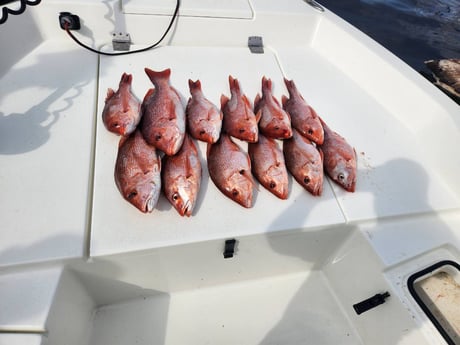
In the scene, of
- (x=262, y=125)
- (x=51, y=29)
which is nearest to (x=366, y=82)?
(x=262, y=125)

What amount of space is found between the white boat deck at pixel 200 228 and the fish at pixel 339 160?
0.23ft

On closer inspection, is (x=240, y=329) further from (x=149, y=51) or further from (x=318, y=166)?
(x=149, y=51)

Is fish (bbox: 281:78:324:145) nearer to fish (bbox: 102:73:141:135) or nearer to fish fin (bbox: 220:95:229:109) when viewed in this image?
fish fin (bbox: 220:95:229:109)

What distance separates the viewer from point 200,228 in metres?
1.41

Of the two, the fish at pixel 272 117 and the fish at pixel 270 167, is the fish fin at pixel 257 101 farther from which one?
the fish at pixel 270 167

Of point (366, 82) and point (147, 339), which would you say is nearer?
point (147, 339)

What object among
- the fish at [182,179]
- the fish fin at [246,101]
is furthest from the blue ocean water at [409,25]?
Result: the fish at [182,179]

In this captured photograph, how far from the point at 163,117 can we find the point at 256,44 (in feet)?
4.85

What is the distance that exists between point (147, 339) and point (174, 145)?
108 cm

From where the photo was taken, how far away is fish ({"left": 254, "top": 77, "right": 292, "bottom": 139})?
1.85 m

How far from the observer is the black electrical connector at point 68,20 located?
223 cm

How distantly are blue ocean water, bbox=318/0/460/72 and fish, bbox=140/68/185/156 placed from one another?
497cm

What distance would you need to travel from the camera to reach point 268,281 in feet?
5.78

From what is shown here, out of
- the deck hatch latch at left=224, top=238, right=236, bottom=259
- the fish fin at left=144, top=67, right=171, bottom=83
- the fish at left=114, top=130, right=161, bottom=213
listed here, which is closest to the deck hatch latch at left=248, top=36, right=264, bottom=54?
the fish fin at left=144, top=67, right=171, bottom=83
